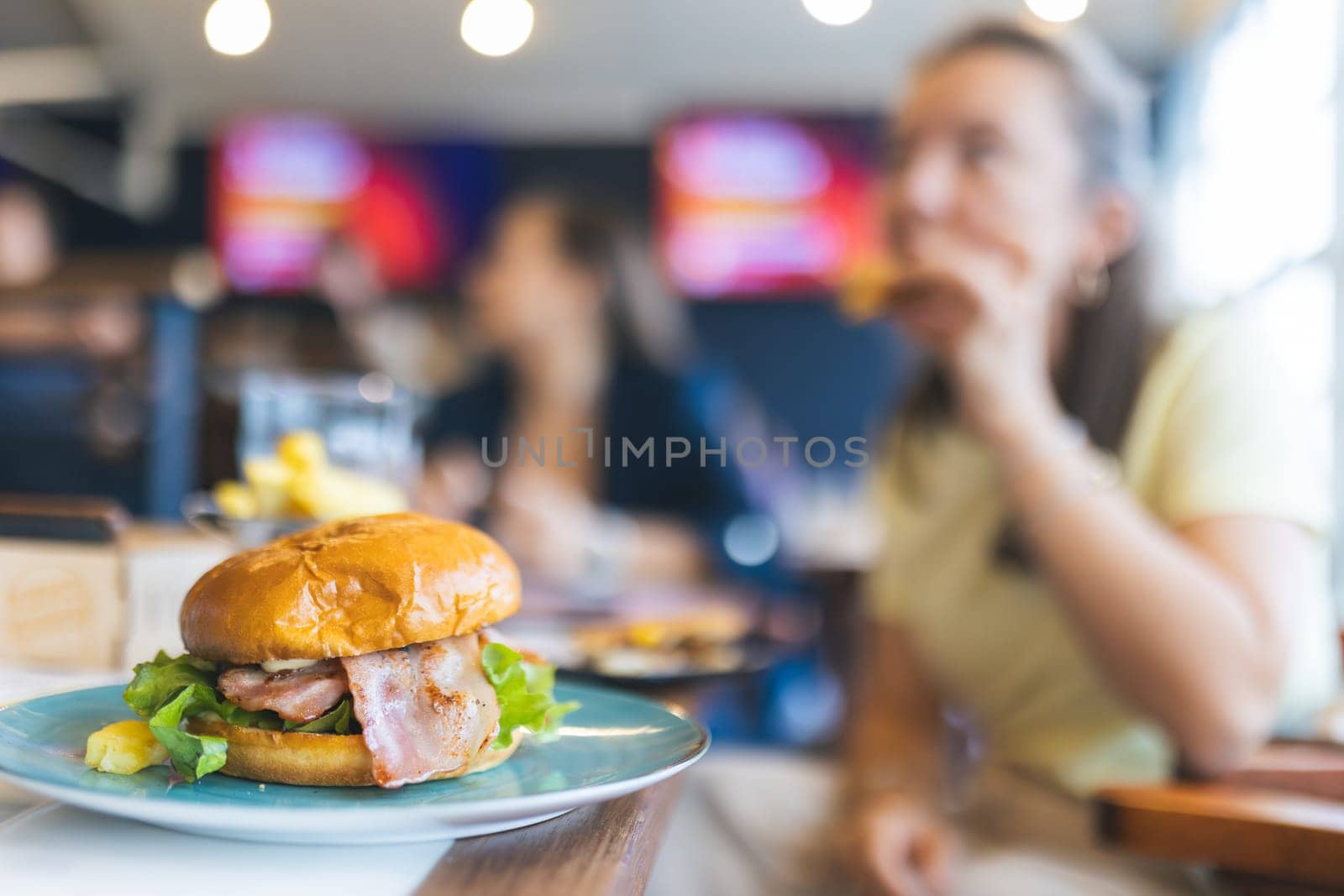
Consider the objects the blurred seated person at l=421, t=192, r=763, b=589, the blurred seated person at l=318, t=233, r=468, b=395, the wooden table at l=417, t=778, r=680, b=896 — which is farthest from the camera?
the blurred seated person at l=318, t=233, r=468, b=395

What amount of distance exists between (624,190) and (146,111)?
2.17 m

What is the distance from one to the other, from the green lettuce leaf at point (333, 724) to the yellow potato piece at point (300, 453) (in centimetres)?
55

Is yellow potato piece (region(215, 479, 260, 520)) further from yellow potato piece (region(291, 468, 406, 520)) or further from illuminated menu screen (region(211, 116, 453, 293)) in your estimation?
illuminated menu screen (region(211, 116, 453, 293))

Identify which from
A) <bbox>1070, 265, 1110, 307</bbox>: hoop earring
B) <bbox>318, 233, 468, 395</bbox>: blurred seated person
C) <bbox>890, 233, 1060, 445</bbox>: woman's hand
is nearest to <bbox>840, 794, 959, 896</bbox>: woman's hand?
<bbox>890, 233, 1060, 445</bbox>: woman's hand

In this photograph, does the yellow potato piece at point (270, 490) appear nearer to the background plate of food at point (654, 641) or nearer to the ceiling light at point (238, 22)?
the background plate of food at point (654, 641)

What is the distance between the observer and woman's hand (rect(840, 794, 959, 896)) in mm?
1209

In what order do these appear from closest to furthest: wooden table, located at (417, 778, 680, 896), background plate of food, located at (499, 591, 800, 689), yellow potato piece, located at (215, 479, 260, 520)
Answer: wooden table, located at (417, 778, 680, 896), yellow potato piece, located at (215, 479, 260, 520), background plate of food, located at (499, 591, 800, 689)

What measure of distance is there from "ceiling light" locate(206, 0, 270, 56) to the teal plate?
2.68ft

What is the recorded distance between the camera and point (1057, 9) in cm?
154

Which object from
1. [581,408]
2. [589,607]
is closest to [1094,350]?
[589,607]

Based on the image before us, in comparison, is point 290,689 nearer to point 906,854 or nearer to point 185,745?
point 185,745

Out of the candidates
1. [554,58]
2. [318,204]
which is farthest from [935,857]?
[318,204]

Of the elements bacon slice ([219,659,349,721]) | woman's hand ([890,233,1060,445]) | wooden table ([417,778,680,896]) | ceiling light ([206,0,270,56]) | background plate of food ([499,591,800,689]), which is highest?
ceiling light ([206,0,270,56])

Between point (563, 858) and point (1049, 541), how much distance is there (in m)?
0.80
